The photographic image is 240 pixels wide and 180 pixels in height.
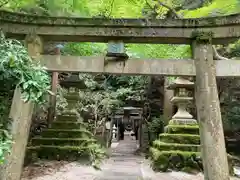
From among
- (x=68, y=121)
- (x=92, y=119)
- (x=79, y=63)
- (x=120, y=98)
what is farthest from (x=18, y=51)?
(x=120, y=98)

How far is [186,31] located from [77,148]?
5430 mm

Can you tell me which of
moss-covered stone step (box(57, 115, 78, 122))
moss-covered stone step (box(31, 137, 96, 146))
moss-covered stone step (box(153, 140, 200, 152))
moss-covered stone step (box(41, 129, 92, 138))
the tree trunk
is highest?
the tree trunk

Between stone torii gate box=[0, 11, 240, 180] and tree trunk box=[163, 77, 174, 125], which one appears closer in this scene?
stone torii gate box=[0, 11, 240, 180]

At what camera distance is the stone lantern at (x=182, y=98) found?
949 cm

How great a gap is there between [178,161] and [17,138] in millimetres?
5314

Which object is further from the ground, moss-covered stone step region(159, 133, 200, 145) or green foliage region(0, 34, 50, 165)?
green foliage region(0, 34, 50, 165)

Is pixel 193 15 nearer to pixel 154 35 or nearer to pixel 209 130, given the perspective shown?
pixel 154 35

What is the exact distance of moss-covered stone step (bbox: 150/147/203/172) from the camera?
8188mm

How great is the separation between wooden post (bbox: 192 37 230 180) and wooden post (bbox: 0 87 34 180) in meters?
3.15

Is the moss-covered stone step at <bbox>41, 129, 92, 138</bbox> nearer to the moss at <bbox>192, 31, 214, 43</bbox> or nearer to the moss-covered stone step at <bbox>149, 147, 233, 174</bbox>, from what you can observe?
the moss-covered stone step at <bbox>149, 147, 233, 174</bbox>

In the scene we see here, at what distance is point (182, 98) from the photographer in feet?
31.7

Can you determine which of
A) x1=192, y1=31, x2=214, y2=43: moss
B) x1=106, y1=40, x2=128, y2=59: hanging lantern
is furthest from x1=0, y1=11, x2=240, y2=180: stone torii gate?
x1=106, y1=40, x2=128, y2=59: hanging lantern

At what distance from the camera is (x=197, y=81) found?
5.00 metres

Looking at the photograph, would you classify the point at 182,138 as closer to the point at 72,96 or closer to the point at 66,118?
the point at 66,118
